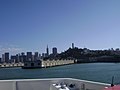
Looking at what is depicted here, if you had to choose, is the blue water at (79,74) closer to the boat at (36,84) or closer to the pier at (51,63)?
the boat at (36,84)

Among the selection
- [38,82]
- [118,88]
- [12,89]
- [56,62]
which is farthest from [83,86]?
[56,62]

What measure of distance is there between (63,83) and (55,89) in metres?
0.65

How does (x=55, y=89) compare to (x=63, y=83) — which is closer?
(x=55, y=89)

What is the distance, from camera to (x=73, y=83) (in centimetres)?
757

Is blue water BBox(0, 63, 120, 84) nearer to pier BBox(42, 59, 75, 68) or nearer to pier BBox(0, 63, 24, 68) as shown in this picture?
pier BBox(42, 59, 75, 68)

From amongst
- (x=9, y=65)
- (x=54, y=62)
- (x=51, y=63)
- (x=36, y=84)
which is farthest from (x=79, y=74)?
(x=9, y=65)

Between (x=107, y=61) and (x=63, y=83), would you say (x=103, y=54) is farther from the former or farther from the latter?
(x=63, y=83)

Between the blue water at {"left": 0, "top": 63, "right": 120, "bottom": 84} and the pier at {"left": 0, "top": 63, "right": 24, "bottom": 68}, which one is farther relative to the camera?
the pier at {"left": 0, "top": 63, "right": 24, "bottom": 68}

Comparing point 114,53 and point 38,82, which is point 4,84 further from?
point 114,53

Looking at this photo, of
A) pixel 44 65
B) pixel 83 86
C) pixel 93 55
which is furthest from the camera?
pixel 93 55

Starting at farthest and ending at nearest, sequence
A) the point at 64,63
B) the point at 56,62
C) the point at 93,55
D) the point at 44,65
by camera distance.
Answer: the point at 93,55, the point at 64,63, the point at 56,62, the point at 44,65

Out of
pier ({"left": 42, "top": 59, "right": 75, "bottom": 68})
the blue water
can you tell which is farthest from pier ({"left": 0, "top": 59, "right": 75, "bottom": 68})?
the blue water

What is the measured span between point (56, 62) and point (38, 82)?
485ft

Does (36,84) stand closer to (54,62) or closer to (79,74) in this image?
(79,74)
